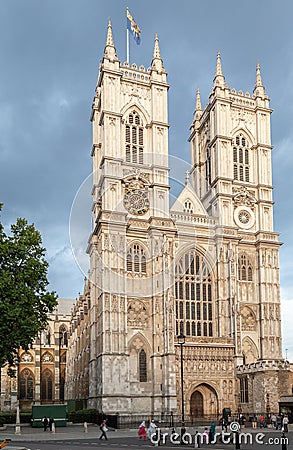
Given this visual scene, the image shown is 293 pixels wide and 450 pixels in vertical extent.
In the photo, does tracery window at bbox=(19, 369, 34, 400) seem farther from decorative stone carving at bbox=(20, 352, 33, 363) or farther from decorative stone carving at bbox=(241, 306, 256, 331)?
decorative stone carving at bbox=(241, 306, 256, 331)

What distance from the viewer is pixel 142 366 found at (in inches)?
2194

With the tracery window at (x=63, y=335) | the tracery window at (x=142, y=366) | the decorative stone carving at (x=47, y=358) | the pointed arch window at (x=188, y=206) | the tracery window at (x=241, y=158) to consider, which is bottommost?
the decorative stone carving at (x=47, y=358)

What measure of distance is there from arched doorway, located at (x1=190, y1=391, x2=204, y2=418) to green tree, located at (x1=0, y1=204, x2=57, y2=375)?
17.1m

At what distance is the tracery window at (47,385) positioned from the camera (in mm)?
90625

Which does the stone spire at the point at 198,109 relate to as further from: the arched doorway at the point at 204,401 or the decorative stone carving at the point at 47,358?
the decorative stone carving at the point at 47,358

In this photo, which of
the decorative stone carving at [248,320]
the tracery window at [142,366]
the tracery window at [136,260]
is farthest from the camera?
the decorative stone carving at [248,320]

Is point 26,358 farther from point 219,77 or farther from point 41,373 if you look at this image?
point 219,77

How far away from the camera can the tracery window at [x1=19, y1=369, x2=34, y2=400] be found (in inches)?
3469

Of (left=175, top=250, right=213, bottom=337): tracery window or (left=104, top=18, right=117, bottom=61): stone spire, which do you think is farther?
(left=104, top=18, right=117, bottom=61): stone spire

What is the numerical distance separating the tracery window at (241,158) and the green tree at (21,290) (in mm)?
26841

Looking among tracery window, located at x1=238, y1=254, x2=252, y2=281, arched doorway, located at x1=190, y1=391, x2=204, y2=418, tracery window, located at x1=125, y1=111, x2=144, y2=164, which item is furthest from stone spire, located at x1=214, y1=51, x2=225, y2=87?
arched doorway, located at x1=190, y1=391, x2=204, y2=418

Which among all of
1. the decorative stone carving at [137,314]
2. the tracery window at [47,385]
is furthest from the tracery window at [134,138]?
the tracery window at [47,385]

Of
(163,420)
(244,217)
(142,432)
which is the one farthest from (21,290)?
(244,217)

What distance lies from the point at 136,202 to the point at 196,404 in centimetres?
2004
